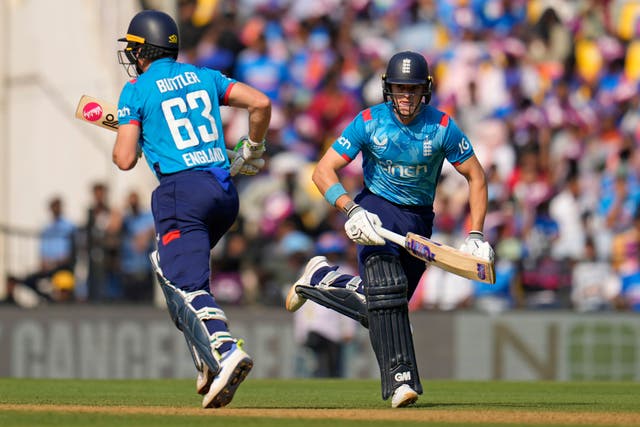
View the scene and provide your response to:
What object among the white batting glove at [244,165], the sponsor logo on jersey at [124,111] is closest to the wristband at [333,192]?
the white batting glove at [244,165]

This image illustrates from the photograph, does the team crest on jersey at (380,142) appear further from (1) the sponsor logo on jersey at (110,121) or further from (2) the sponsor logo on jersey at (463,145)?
(1) the sponsor logo on jersey at (110,121)

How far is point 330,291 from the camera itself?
32.7 ft

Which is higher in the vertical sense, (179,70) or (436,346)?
(179,70)

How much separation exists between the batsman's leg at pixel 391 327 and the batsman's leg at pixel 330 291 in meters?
0.42

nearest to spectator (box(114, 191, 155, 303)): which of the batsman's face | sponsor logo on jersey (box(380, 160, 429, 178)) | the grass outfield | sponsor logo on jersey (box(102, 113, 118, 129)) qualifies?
the grass outfield

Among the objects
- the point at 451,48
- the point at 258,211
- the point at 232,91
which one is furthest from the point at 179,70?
the point at 451,48

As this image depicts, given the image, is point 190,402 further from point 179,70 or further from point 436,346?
point 436,346

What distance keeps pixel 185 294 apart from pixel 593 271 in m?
8.86

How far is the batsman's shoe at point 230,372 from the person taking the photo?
841cm

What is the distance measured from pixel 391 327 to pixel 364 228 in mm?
641

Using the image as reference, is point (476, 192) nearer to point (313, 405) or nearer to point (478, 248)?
point (478, 248)

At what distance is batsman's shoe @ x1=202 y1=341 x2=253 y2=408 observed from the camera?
8406 mm

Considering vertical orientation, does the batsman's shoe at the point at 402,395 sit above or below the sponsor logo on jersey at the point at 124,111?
below

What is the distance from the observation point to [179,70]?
903cm
